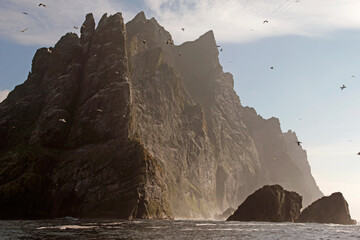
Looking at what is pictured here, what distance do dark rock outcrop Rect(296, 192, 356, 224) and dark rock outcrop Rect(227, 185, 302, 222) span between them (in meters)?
5.92

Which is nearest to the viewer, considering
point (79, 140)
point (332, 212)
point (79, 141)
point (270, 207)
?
point (270, 207)

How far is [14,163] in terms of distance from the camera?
326 feet

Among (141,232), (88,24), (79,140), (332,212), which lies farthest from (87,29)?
(332,212)

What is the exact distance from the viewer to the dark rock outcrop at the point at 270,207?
10150 centimetres

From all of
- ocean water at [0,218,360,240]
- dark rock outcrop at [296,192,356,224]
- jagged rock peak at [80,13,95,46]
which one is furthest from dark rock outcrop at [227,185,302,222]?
jagged rock peak at [80,13,95,46]

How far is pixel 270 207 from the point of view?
334 feet

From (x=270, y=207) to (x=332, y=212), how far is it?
75.9ft

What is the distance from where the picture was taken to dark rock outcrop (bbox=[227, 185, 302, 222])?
333ft

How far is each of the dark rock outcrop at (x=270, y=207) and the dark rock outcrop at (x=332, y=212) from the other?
592cm

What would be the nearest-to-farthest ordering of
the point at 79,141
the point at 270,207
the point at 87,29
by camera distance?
the point at 270,207
the point at 79,141
the point at 87,29

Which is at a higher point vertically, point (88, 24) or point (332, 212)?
point (88, 24)

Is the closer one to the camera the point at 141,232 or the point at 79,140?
the point at 141,232

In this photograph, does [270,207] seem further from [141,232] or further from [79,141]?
[79,141]

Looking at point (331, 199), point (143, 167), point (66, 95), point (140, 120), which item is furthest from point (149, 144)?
point (331, 199)
